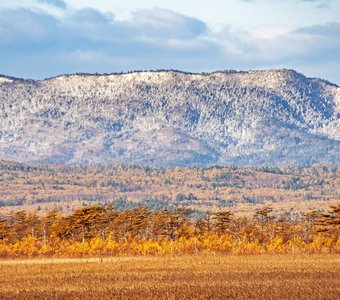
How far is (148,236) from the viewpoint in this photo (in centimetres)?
15938

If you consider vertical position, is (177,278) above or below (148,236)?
above

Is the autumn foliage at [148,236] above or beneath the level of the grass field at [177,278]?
beneath

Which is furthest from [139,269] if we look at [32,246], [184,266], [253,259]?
[32,246]

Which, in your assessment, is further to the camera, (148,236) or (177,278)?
(148,236)

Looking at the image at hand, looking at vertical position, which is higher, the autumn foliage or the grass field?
the grass field

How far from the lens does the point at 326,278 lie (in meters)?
82.0

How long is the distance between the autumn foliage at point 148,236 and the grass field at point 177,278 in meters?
17.4

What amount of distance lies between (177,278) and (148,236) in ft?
245

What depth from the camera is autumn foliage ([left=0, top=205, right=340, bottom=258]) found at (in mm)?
128000

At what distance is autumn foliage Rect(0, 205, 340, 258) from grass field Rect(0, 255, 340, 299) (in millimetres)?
17418

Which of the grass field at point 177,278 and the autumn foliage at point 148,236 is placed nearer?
the grass field at point 177,278

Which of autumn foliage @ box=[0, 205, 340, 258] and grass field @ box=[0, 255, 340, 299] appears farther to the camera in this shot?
autumn foliage @ box=[0, 205, 340, 258]

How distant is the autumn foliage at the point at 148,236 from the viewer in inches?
5039

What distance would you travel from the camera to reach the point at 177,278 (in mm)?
85000
